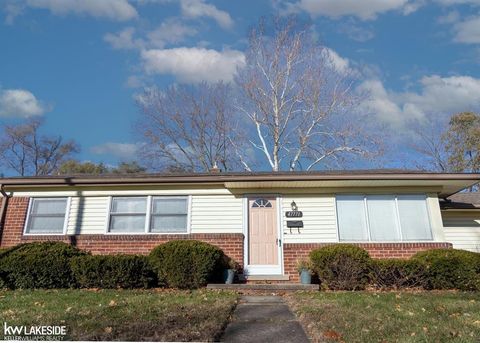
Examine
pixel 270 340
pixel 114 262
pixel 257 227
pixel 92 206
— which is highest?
pixel 92 206

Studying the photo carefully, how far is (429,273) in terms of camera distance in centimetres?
845

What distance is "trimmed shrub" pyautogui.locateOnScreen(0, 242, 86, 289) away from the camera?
8500 mm

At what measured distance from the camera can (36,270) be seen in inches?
336

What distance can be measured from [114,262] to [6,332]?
4245 mm

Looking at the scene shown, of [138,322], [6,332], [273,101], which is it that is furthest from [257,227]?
[273,101]

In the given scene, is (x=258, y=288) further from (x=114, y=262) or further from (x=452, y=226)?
(x=452, y=226)

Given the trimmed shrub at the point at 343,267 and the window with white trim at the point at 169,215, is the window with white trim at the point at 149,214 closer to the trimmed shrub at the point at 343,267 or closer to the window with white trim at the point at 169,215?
the window with white trim at the point at 169,215

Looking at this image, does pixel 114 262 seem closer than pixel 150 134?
Yes

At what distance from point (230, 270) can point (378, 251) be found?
419cm

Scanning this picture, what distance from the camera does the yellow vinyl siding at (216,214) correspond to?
1041 cm

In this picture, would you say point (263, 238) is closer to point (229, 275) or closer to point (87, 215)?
point (229, 275)

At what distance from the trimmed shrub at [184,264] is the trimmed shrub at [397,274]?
400 centimetres

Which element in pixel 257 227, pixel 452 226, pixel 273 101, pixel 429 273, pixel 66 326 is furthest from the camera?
pixel 273 101

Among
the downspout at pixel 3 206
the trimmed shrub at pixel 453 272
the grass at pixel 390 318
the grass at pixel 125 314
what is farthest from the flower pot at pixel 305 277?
the downspout at pixel 3 206
